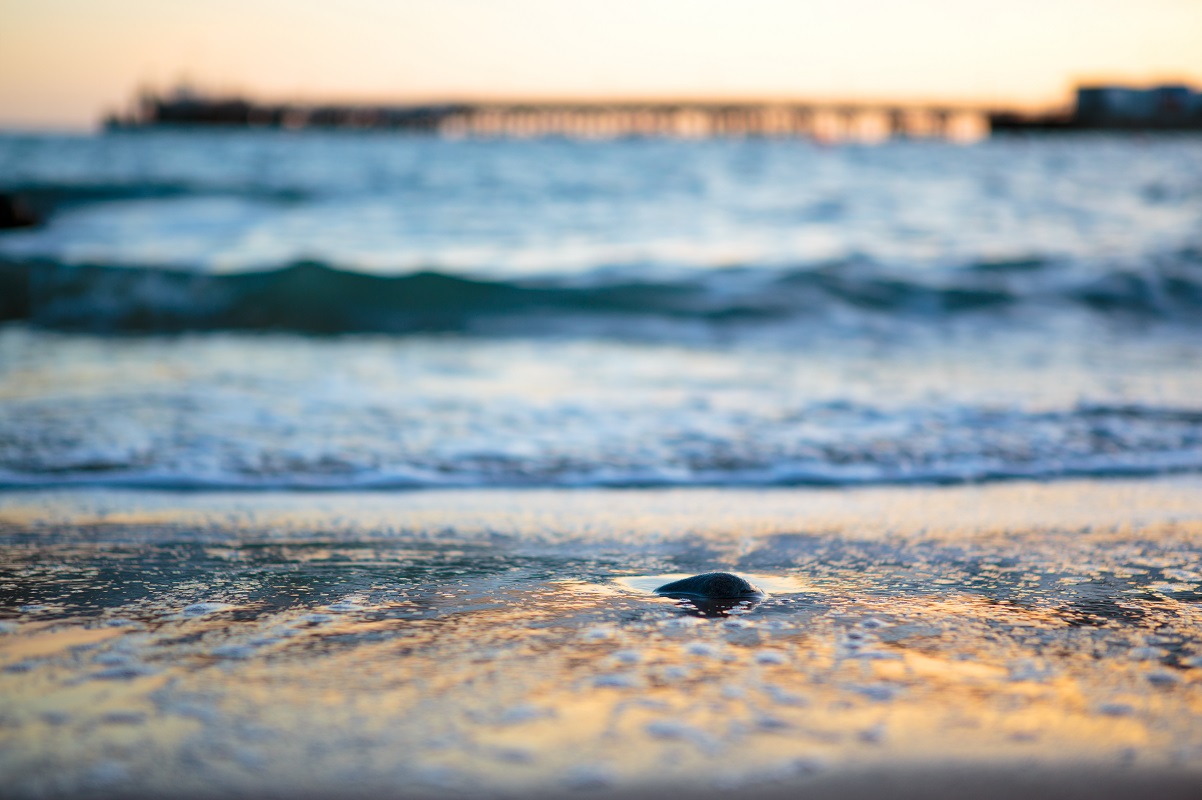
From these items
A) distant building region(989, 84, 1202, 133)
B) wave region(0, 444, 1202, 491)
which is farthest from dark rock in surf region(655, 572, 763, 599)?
distant building region(989, 84, 1202, 133)

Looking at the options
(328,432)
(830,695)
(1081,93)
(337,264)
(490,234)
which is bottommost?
(830,695)

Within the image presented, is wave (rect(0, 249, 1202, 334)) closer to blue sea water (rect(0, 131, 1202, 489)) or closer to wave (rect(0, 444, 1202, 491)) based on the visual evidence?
blue sea water (rect(0, 131, 1202, 489))

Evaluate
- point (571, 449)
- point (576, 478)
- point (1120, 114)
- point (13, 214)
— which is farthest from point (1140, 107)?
point (576, 478)

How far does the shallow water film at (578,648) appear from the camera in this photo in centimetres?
146

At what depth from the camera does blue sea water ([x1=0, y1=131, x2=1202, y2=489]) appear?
3.74 metres

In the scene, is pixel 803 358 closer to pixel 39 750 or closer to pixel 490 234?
pixel 39 750

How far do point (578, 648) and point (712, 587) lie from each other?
1.43 ft

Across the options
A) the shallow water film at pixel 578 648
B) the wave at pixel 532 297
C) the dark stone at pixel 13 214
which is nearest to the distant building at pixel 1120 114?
the wave at pixel 532 297

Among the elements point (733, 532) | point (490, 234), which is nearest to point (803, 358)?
point (733, 532)

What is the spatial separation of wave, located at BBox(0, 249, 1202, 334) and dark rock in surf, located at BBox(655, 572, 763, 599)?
5503 mm

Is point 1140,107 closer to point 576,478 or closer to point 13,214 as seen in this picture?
point 13,214

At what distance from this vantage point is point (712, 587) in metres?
2.22

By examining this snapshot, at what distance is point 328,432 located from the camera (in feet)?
13.2

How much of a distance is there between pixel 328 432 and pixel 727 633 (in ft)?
8.14
